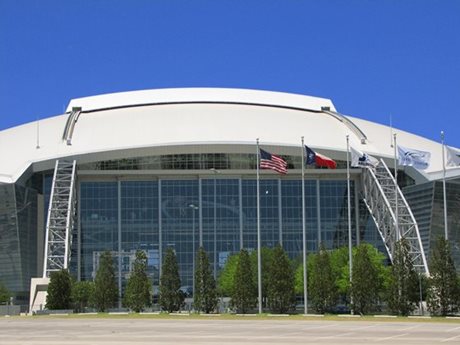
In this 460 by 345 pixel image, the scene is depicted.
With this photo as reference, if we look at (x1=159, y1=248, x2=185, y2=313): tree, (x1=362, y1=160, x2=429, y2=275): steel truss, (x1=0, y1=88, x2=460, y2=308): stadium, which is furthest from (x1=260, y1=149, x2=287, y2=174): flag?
(x1=0, y1=88, x2=460, y2=308): stadium

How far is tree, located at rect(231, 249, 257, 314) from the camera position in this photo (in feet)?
211

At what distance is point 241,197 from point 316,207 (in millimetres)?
7694

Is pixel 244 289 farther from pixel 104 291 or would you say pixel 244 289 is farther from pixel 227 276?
pixel 227 276

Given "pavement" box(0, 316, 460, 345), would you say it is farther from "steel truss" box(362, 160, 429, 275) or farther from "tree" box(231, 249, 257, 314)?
"steel truss" box(362, 160, 429, 275)

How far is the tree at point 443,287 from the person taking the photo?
186 feet

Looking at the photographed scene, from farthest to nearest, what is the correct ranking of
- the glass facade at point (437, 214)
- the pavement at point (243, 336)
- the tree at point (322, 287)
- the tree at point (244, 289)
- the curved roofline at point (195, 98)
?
the curved roofline at point (195, 98)
the glass facade at point (437, 214)
the tree at point (244, 289)
the tree at point (322, 287)
the pavement at point (243, 336)

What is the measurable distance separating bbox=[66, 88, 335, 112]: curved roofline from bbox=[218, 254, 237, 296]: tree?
20745 millimetres

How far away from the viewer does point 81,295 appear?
74.1 meters

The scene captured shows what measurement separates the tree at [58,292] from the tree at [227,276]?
562 inches

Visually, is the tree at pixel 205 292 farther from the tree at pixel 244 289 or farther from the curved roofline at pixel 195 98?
the curved roofline at pixel 195 98

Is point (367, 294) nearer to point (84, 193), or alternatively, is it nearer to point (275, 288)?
point (275, 288)

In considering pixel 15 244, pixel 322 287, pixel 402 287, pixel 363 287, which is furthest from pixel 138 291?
pixel 402 287

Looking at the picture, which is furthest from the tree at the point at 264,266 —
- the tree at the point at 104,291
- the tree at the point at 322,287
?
the tree at the point at 104,291

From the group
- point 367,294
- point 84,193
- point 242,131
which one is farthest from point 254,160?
point 367,294
